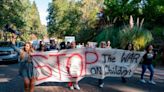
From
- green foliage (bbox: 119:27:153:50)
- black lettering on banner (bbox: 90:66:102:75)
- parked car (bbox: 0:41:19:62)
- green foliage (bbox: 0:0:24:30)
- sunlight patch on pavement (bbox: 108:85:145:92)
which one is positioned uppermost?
green foliage (bbox: 0:0:24:30)

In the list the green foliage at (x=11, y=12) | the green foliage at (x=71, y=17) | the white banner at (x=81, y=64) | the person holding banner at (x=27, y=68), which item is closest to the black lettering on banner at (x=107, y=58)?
the white banner at (x=81, y=64)

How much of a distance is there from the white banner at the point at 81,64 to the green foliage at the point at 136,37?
13749 mm

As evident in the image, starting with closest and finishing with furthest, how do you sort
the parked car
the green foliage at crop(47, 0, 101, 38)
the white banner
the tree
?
the white banner < the parked car < the green foliage at crop(47, 0, 101, 38) < the tree

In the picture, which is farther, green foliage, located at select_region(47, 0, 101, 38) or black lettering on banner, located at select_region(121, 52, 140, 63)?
green foliage, located at select_region(47, 0, 101, 38)

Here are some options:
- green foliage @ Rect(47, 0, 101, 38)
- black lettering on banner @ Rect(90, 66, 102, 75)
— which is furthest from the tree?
black lettering on banner @ Rect(90, 66, 102, 75)

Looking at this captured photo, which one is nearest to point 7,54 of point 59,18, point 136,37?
point 136,37

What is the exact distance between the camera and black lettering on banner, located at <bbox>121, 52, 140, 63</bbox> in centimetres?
1438

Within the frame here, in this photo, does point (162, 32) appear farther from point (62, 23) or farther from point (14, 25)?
point (62, 23)

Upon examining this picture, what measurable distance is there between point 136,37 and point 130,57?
46.3ft

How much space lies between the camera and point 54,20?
95.9m

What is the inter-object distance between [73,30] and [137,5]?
98.3 feet

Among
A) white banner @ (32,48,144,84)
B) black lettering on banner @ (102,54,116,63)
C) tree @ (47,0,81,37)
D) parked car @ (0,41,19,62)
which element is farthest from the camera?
tree @ (47,0,81,37)

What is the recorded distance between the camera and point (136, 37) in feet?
93.2

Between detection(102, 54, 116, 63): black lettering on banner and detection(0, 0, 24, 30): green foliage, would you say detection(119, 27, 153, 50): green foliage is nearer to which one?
detection(102, 54, 116, 63): black lettering on banner
